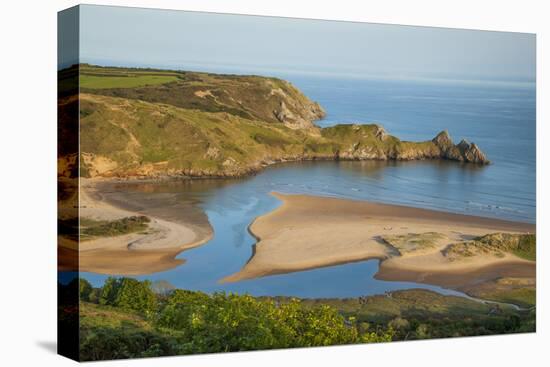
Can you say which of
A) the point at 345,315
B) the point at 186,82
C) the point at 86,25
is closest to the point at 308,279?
the point at 345,315

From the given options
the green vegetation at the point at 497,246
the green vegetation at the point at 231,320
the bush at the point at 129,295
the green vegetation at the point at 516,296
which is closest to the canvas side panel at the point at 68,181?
the green vegetation at the point at 231,320

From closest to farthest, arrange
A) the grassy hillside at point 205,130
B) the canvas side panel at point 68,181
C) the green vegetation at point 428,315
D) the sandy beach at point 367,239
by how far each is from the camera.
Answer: the canvas side panel at point 68,181, the grassy hillside at point 205,130, the sandy beach at point 367,239, the green vegetation at point 428,315

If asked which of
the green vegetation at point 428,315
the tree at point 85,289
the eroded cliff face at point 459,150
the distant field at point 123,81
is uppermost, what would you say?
the distant field at point 123,81

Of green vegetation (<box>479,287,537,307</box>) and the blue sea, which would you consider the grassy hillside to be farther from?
green vegetation (<box>479,287,537,307</box>)

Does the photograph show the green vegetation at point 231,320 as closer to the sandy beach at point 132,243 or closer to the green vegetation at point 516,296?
the sandy beach at point 132,243

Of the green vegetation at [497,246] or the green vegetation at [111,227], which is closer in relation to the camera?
the green vegetation at [111,227]

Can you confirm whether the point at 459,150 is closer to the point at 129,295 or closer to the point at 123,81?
the point at 123,81
